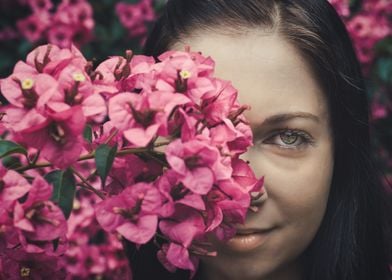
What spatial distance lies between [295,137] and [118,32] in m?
1.57

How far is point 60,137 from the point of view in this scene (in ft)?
2.60

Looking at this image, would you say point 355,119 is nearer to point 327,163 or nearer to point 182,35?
point 327,163

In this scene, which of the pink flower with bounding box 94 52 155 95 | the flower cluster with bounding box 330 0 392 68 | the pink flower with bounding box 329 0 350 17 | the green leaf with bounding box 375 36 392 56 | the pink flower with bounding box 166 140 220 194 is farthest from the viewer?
the green leaf with bounding box 375 36 392 56

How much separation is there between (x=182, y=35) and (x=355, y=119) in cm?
42

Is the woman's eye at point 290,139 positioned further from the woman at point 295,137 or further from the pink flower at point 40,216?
the pink flower at point 40,216

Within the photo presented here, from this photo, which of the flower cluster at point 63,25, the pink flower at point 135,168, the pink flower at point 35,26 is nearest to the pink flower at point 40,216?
the pink flower at point 135,168

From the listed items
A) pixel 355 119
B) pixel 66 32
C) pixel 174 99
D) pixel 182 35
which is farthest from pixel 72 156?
pixel 66 32

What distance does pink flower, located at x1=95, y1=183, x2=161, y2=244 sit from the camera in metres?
0.80

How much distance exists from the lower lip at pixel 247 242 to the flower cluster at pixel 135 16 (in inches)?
61.4

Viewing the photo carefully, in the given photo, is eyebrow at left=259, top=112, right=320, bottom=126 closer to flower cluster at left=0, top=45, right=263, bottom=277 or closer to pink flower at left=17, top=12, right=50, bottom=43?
flower cluster at left=0, top=45, right=263, bottom=277

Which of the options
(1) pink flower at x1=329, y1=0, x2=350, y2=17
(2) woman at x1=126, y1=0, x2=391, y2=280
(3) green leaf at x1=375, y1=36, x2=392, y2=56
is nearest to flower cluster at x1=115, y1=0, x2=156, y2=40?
(1) pink flower at x1=329, y1=0, x2=350, y2=17

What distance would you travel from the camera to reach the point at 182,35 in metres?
1.38

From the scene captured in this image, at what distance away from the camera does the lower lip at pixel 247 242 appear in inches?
46.6

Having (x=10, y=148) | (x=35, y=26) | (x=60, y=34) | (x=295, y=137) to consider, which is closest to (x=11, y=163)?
(x=10, y=148)
